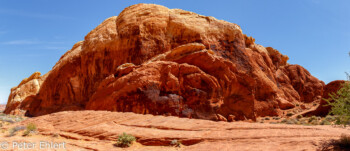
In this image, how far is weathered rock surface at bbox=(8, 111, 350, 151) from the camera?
8344 millimetres

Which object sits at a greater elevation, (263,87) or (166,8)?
(166,8)

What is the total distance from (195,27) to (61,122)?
55.1 feet

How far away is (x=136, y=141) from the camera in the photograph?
10.2m

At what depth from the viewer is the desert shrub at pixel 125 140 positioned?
32.0ft

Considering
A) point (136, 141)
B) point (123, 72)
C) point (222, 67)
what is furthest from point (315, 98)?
point (136, 141)

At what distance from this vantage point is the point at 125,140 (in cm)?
980

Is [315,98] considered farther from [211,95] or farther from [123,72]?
[123,72]

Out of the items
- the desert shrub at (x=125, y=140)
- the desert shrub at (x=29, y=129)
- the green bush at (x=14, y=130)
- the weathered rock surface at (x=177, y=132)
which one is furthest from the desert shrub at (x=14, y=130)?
the desert shrub at (x=125, y=140)

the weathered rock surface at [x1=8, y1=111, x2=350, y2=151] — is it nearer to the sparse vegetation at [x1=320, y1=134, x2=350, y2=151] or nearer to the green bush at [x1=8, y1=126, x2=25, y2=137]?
the sparse vegetation at [x1=320, y1=134, x2=350, y2=151]

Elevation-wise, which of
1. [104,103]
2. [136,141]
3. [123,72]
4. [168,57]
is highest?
[168,57]

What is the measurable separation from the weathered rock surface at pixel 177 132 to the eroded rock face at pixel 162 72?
18.1 ft

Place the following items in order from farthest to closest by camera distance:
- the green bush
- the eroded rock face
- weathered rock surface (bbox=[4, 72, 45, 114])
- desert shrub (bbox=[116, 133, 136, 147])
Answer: weathered rock surface (bbox=[4, 72, 45, 114])
the eroded rock face
the green bush
desert shrub (bbox=[116, 133, 136, 147])

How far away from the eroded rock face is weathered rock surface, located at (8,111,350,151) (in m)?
5.50

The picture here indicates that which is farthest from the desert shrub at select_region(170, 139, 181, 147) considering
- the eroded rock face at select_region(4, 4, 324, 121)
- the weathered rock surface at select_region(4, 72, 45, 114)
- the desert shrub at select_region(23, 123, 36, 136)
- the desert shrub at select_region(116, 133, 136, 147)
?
the weathered rock surface at select_region(4, 72, 45, 114)
